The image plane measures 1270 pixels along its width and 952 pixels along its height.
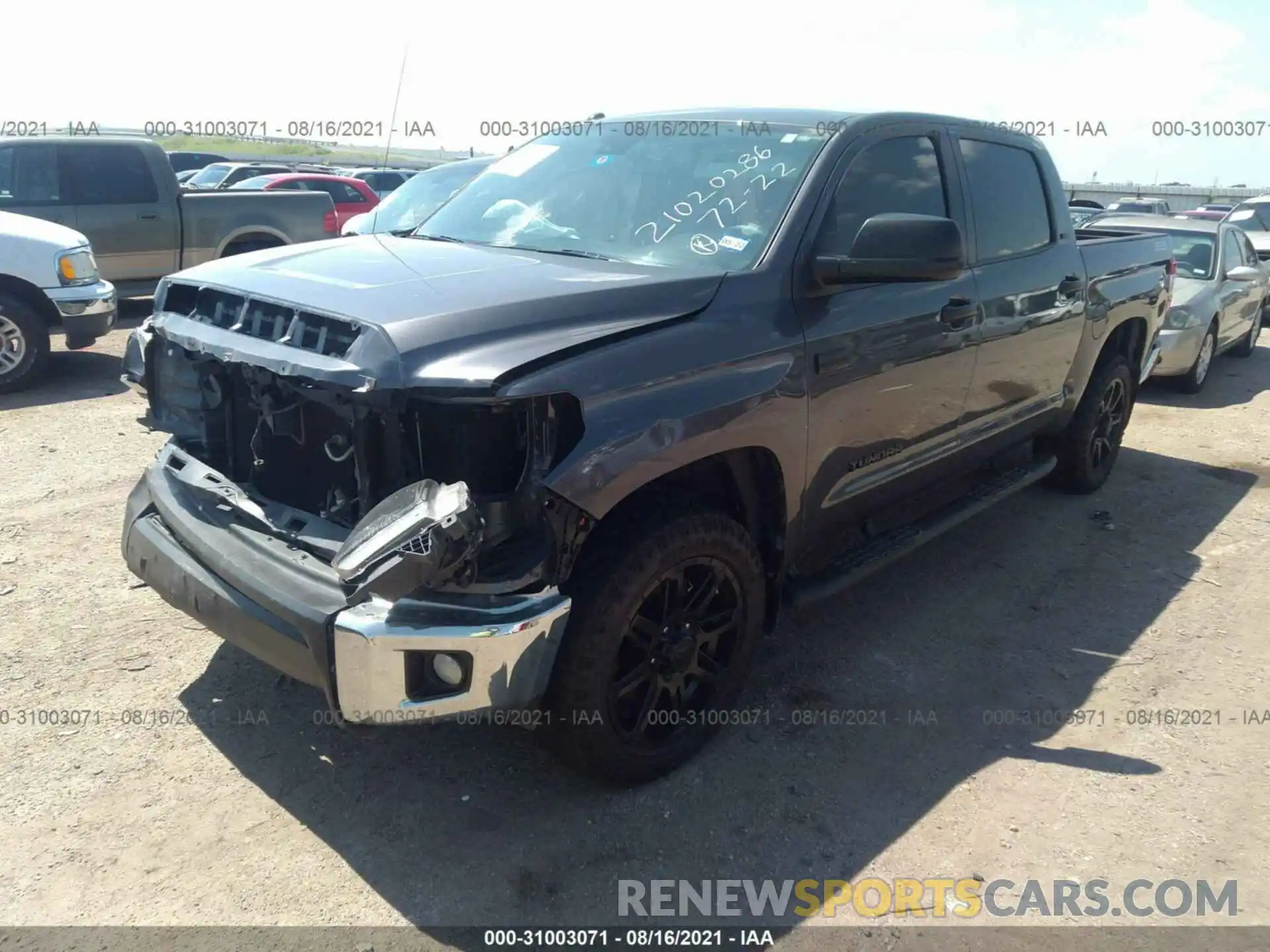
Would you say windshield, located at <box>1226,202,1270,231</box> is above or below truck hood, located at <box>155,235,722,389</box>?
below

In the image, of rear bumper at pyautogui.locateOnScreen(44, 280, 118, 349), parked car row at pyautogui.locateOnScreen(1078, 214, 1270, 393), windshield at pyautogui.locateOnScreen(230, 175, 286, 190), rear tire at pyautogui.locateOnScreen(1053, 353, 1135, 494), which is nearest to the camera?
rear tire at pyautogui.locateOnScreen(1053, 353, 1135, 494)

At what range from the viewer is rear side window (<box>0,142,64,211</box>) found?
30.5ft

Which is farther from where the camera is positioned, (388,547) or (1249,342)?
(1249,342)

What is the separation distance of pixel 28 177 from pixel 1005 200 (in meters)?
9.12

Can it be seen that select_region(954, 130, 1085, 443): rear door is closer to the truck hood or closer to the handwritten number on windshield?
the handwritten number on windshield

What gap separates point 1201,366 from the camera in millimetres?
8953

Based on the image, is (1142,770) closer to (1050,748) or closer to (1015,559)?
(1050,748)

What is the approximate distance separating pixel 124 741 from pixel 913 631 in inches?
120

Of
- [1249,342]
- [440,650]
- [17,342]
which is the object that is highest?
[440,650]

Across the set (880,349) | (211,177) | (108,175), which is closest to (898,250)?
(880,349)

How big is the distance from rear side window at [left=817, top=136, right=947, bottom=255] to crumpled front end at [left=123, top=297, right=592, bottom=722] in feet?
4.64

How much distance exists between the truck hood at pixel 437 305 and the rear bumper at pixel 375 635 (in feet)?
1.80

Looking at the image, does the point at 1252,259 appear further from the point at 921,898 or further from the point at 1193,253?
the point at 921,898

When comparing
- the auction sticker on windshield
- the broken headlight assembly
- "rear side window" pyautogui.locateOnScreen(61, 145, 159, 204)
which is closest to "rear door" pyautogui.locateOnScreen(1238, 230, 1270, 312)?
the auction sticker on windshield
